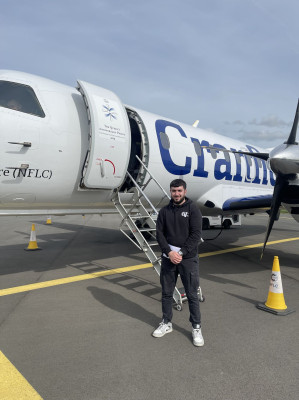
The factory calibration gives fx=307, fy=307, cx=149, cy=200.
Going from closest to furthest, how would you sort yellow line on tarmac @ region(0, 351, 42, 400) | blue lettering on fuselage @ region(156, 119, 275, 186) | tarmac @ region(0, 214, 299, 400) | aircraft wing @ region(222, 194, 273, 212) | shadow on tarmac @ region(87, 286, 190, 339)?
yellow line on tarmac @ region(0, 351, 42, 400), tarmac @ region(0, 214, 299, 400), shadow on tarmac @ region(87, 286, 190, 339), blue lettering on fuselage @ region(156, 119, 275, 186), aircraft wing @ region(222, 194, 273, 212)

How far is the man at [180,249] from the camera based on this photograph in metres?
4.14

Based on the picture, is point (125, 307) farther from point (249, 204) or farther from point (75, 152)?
point (249, 204)

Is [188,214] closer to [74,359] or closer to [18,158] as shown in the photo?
[74,359]

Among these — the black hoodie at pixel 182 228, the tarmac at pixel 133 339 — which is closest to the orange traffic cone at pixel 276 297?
the tarmac at pixel 133 339

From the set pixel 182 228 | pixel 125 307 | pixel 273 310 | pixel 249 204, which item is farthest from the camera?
pixel 249 204

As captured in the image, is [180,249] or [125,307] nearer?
[180,249]

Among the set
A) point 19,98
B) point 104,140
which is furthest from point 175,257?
point 19,98

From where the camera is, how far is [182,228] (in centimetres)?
425

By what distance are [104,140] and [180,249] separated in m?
3.10

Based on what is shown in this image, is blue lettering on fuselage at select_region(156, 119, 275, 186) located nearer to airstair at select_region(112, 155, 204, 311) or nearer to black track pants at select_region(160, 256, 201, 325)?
airstair at select_region(112, 155, 204, 311)

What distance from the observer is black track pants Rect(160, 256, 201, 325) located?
412cm

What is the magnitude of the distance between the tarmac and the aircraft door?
2.29 m

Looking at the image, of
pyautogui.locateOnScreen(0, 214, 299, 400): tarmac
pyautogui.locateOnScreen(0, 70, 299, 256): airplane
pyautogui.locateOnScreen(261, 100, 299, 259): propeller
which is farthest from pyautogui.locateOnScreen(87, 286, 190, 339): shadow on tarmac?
pyautogui.locateOnScreen(261, 100, 299, 259): propeller

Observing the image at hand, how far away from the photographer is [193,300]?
414 centimetres
